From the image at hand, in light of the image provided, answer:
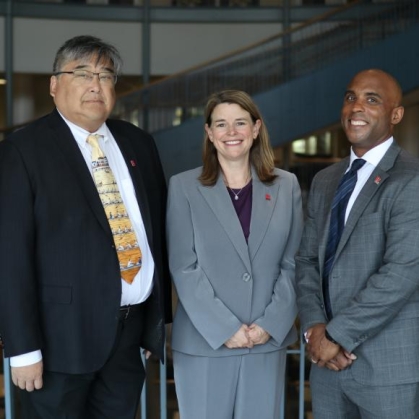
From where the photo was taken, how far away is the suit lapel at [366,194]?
2276 millimetres

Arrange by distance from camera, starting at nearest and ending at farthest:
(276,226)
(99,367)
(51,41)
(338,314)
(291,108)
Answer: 1. (338,314)
2. (99,367)
3. (276,226)
4. (291,108)
5. (51,41)

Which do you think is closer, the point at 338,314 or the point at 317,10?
the point at 338,314

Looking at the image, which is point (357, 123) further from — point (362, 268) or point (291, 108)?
point (291, 108)

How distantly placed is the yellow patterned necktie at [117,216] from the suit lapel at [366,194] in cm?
75

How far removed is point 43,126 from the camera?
2412 millimetres

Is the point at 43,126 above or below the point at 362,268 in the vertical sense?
above

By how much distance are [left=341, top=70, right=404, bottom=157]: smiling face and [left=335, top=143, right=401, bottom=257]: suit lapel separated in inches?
4.2

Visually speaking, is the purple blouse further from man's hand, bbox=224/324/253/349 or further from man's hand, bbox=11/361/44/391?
man's hand, bbox=11/361/44/391

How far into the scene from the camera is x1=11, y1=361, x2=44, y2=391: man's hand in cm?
226

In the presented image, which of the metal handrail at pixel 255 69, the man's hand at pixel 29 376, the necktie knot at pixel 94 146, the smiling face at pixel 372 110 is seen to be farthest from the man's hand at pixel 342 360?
the metal handrail at pixel 255 69

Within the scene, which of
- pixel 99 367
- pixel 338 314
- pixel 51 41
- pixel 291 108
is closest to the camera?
pixel 338 314

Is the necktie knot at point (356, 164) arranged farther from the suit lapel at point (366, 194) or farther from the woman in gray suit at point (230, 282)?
the woman in gray suit at point (230, 282)

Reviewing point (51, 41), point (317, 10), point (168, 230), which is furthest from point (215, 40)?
point (168, 230)

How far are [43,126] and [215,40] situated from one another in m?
11.2
